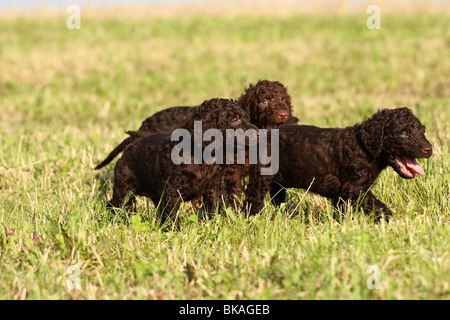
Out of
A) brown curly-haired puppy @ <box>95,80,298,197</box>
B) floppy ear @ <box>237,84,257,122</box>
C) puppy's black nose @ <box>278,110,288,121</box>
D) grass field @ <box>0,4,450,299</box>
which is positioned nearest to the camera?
grass field @ <box>0,4,450,299</box>

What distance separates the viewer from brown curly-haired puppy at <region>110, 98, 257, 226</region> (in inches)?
187

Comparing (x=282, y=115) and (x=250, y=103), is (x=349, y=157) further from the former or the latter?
(x=250, y=103)

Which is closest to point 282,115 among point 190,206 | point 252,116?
point 252,116

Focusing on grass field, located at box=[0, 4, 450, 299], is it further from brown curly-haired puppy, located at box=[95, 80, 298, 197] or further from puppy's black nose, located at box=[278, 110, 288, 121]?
puppy's black nose, located at box=[278, 110, 288, 121]

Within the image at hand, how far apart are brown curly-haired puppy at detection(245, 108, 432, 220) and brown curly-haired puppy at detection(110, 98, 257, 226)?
80 centimetres

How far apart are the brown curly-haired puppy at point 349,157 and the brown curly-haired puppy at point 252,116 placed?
1.05 ft

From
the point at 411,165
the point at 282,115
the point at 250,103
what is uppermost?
the point at 250,103

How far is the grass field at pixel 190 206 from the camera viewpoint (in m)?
3.73

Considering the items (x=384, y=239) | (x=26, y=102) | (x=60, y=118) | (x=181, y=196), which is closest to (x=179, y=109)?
(x=181, y=196)

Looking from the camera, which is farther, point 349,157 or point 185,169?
point 349,157

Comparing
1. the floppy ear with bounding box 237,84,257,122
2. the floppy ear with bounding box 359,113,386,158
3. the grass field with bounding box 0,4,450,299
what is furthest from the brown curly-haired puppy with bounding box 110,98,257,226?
the floppy ear with bounding box 237,84,257,122

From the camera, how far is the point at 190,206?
5930 millimetres

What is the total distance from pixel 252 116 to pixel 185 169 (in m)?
1.97
